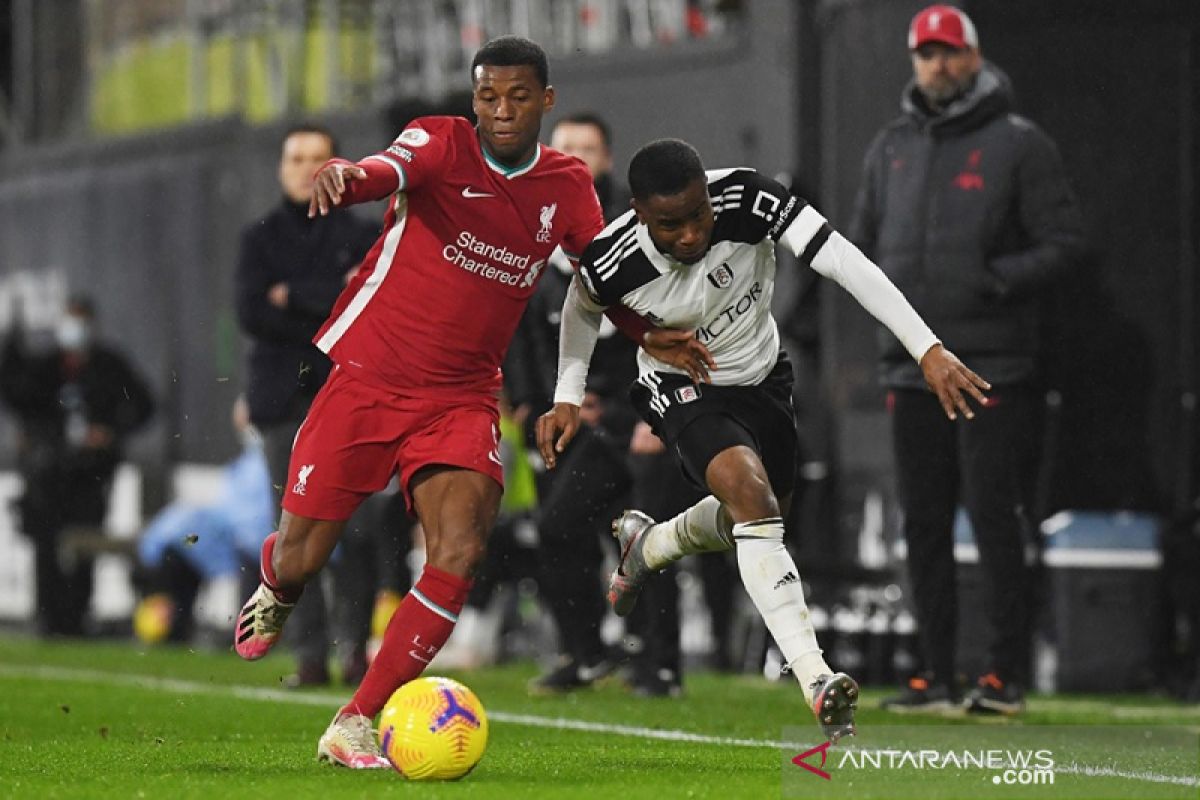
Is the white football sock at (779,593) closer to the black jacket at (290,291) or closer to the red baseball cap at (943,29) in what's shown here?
the red baseball cap at (943,29)

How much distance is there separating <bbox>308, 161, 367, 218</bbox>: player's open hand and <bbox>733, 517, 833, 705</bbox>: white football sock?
1703mm

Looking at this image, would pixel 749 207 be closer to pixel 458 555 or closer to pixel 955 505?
pixel 458 555

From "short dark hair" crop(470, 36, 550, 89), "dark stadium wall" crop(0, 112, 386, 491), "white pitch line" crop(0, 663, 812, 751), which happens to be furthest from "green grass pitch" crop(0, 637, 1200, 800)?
"dark stadium wall" crop(0, 112, 386, 491)

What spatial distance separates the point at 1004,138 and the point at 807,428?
398cm

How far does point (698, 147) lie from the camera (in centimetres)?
1490

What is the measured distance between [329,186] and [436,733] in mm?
1566

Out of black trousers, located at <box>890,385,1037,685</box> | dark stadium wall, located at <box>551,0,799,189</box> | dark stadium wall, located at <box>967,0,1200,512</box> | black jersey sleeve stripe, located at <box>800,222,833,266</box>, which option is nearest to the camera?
black jersey sleeve stripe, located at <box>800,222,833,266</box>

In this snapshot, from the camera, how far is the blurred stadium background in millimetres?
12680

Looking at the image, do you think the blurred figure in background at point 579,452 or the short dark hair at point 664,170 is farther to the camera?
the blurred figure in background at point 579,452

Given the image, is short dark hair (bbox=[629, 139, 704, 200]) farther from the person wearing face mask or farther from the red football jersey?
the person wearing face mask

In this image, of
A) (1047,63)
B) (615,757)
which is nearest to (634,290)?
(615,757)

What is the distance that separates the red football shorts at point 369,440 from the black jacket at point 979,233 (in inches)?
116

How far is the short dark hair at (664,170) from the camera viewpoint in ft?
24.4

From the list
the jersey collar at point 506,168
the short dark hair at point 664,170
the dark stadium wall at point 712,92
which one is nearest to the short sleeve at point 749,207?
the short dark hair at point 664,170
